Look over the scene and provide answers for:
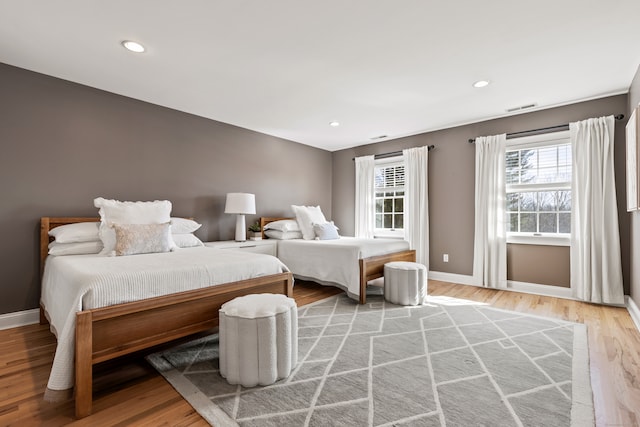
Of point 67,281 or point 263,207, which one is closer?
point 67,281

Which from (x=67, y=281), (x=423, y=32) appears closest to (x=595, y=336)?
(x=423, y=32)

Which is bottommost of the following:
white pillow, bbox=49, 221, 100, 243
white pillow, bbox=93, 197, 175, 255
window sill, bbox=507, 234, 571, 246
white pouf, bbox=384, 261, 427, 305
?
white pouf, bbox=384, 261, 427, 305

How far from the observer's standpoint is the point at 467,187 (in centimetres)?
441

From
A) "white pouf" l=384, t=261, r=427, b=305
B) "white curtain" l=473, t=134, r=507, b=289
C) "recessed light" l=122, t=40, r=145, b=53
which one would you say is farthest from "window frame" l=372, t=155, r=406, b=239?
"recessed light" l=122, t=40, r=145, b=53

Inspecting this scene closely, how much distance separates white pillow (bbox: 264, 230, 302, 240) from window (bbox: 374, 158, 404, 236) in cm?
164

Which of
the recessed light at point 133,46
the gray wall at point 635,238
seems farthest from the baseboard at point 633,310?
the recessed light at point 133,46

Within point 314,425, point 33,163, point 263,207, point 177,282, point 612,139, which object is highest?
point 612,139

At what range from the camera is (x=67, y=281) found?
1804 mm

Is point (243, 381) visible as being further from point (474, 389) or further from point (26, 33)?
point (26, 33)

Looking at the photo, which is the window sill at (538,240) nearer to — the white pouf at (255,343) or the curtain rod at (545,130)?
the curtain rod at (545,130)

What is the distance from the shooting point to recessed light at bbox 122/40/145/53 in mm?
2346

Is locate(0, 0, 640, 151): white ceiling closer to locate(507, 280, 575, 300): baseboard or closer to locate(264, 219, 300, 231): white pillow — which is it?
locate(264, 219, 300, 231): white pillow

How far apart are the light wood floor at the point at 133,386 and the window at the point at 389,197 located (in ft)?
9.50

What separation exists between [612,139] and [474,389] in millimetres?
3345
